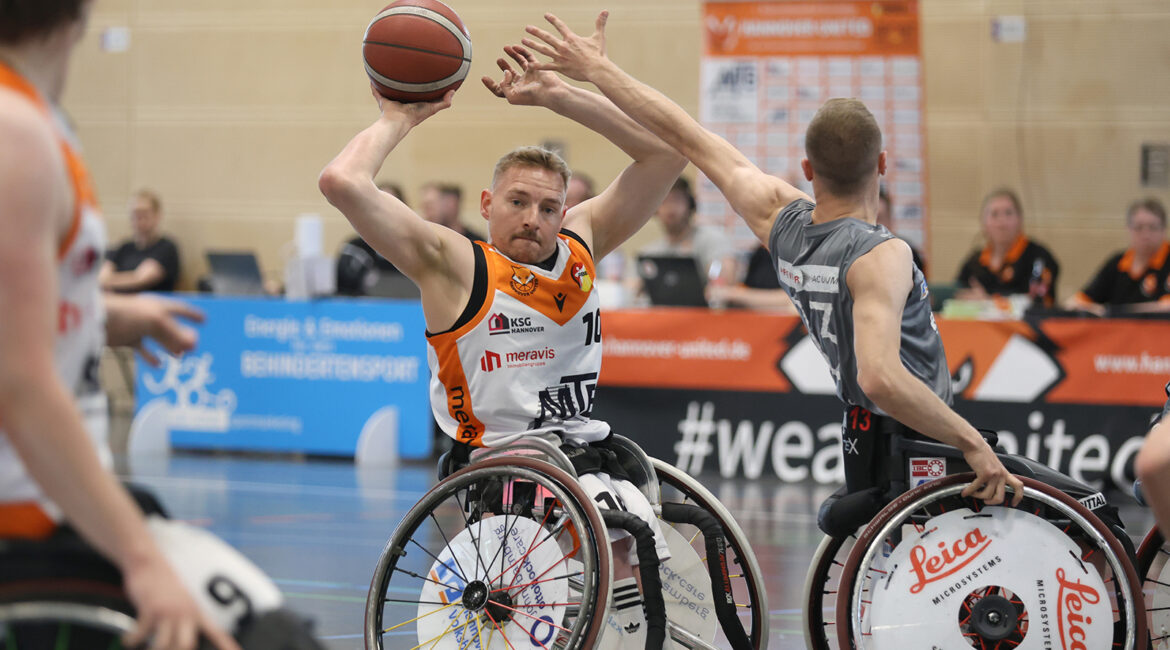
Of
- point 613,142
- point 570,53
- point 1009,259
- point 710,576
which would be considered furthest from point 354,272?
point 710,576

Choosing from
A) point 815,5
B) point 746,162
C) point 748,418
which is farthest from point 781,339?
point 746,162

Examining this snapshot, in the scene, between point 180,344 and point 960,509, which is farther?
point 960,509

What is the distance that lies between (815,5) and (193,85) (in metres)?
5.88

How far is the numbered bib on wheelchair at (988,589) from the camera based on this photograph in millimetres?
2918

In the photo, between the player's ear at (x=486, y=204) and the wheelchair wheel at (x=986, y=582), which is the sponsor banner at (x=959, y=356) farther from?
the wheelchair wheel at (x=986, y=582)

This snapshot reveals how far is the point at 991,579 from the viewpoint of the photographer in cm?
295

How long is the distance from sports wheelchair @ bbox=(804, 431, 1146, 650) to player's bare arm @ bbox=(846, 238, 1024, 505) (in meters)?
0.06

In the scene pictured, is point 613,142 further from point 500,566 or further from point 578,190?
point 578,190

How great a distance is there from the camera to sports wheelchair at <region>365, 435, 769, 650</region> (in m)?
2.88

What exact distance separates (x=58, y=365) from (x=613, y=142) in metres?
2.22

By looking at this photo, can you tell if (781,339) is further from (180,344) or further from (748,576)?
(180,344)

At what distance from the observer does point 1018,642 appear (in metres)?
2.93

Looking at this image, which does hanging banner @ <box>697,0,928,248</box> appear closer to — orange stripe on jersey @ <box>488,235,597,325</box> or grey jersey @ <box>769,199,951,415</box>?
orange stripe on jersey @ <box>488,235,597,325</box>

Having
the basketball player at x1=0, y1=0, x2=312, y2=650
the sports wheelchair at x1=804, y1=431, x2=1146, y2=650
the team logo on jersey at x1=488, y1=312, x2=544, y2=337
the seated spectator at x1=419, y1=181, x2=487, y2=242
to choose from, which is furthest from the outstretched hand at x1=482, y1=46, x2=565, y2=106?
the seated spectator at x1=419, y1=181, x2=487, y2=242
